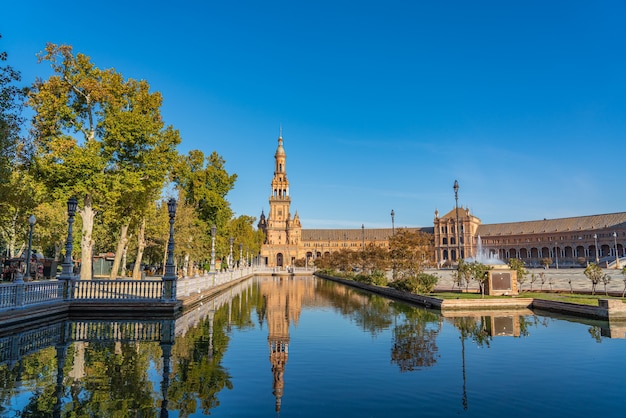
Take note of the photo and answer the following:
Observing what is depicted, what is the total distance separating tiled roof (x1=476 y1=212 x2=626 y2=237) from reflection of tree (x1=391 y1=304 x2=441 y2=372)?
13583 cm

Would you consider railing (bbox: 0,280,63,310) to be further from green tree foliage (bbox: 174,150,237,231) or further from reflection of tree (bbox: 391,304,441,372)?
green tree foliage (bbox: 174,150,237,231)

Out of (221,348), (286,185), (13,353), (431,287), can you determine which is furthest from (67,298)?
(286,185)

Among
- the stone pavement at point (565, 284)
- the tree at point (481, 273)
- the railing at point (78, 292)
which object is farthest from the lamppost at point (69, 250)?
the stone pavement at point (565, 284)

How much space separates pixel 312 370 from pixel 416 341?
5.13 metres

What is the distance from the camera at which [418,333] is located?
16.7 meters

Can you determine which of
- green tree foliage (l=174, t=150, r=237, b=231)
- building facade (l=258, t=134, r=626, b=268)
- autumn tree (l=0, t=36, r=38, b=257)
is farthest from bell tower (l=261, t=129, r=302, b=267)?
autumn tree (l=0, t=36, r=38, b=257)

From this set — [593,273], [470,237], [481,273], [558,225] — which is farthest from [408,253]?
[470,237]

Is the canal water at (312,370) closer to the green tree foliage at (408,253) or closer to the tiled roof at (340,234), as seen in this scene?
the green tree foliage at (408,253)

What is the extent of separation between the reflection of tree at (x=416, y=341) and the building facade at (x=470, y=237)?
427 ft

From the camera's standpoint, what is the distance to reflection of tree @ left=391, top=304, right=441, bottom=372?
12203 mm

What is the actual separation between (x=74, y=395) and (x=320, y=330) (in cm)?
1062

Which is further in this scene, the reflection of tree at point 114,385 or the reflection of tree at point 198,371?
the reflection of tree at point 198,371

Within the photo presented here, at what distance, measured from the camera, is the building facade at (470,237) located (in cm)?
13750

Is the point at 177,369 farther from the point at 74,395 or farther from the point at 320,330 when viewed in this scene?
the point at 320,330
